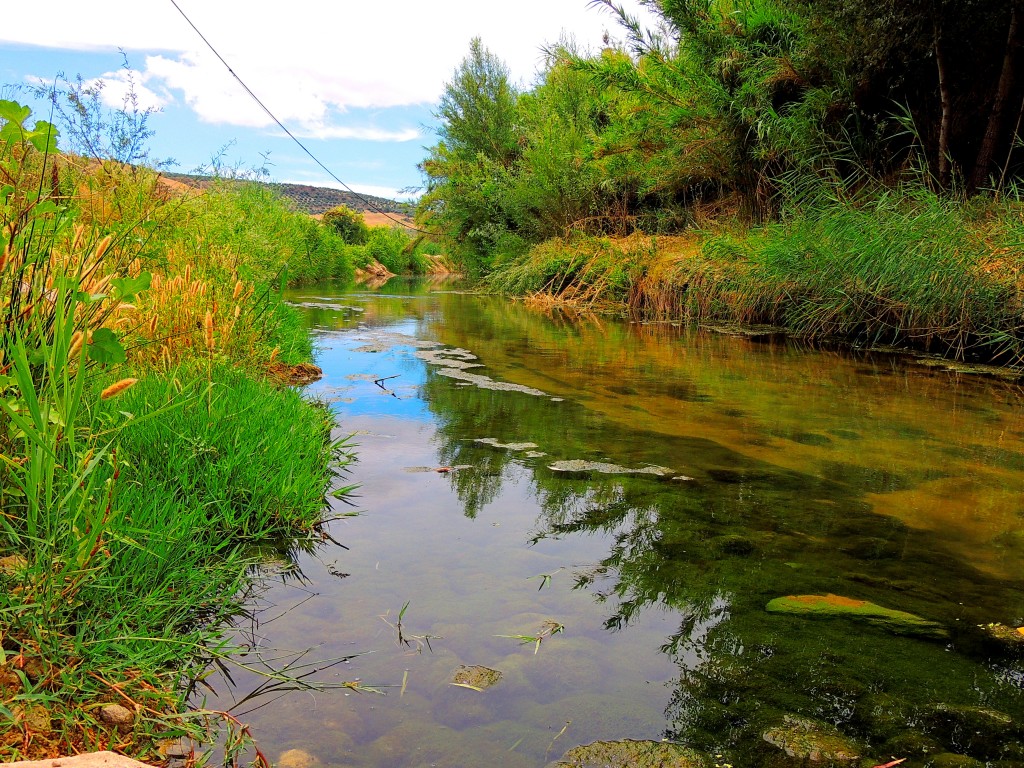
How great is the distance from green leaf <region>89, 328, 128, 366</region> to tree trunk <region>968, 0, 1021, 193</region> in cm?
745

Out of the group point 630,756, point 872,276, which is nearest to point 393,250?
point 872,276

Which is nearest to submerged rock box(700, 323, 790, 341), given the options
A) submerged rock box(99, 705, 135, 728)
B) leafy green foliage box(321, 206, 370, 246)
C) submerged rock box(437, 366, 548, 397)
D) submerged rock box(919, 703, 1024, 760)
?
submerged rock box(437, 366, 548, 397)

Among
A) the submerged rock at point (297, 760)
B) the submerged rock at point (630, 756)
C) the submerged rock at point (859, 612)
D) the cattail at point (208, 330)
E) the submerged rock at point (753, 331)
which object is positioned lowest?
the submerged rock at point (297, 760)

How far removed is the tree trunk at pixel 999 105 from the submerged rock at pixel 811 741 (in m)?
6.94

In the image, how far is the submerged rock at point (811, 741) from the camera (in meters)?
1.35

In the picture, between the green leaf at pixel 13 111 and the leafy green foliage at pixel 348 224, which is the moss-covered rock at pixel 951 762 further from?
the leafy green foliage at pixel 348 224

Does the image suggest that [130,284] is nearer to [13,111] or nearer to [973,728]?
[13,111]

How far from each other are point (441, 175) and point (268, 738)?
68.3 feet

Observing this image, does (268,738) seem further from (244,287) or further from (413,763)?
(244,287)

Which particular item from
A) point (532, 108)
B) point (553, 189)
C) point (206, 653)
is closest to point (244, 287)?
point (206, 653)

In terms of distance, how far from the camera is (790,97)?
9.53m

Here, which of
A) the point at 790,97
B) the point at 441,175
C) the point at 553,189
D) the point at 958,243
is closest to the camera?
the point at 958,243

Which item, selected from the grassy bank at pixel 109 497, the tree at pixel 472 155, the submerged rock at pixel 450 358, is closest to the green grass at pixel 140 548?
the grassy bank at pixel 109 497

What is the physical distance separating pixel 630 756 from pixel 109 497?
131 centimetres
